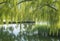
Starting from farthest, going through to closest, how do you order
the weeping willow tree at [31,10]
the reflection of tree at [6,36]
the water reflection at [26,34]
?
1. the water reflection at [26,34]
2. the reflection of tree at [6,36]
3. the weeping willow tree at [31,10]

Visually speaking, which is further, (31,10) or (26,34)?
(26,34)

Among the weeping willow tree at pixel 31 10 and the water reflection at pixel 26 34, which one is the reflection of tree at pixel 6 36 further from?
the weeping willow tree at pixel 31 10

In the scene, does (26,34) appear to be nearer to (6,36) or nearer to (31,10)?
(6,36)

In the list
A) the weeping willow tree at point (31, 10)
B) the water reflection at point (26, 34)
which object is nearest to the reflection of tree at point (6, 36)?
the water reflection at point (26, 34)

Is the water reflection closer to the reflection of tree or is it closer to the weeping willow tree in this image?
the reflection of tree

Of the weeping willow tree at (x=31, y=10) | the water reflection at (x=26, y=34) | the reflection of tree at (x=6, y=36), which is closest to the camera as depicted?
the weeping willow tree at (x=31, y=10)

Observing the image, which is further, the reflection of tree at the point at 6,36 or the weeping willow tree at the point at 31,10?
the reflection of tree at the point at 6,36

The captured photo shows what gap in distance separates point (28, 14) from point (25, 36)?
1359mm

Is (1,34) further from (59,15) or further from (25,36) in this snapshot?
(59,15)

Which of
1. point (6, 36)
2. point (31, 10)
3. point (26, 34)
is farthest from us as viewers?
point (26, 34)

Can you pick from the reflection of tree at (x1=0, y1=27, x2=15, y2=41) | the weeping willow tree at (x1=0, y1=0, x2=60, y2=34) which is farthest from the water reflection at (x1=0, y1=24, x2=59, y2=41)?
the weeping willow tree at (x1=0, y1=0, x2=60, y2=34)

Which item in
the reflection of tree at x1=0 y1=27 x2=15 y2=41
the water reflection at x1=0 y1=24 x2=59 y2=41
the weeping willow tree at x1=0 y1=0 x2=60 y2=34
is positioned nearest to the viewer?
the weeping willow tree at x1=0 y1=0 x2=60 y2=34

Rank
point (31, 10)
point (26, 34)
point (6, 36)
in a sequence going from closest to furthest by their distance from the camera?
point (31, 10) < point (6, 36) < point (26, 34)

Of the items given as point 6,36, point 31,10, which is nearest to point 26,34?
point 6,36
